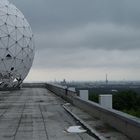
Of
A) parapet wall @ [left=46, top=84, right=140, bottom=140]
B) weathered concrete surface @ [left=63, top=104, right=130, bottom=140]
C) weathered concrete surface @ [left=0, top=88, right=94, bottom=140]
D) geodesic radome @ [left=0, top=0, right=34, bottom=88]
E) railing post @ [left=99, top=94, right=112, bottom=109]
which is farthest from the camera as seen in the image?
geodesic radome @ [left=0, top=0, right=34, bottom=88]

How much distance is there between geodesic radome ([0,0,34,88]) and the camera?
5320cm

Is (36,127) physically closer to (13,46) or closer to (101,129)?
(101,129)

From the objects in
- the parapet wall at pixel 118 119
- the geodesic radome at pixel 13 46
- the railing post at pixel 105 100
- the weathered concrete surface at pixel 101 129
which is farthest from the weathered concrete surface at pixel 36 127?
the geodesic radome at pixel 13 46

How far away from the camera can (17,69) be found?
182ft

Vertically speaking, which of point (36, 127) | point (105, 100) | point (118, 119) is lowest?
point (36, 127)

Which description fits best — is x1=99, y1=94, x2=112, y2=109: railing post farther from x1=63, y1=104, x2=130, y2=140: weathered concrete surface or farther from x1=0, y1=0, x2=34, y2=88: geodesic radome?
x1=0, y1=0, x2=34, y2=88: geodesic radome

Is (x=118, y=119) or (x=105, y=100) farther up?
(x=105, y=100)

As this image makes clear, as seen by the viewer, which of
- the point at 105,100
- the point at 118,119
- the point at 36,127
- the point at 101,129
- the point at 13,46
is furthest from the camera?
the point at 13,46

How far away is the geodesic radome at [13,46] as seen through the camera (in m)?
53.2

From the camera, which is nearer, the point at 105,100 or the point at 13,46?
the point at 105,100

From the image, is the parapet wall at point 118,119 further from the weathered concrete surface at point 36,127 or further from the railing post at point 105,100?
the weathered concrete surface at point 36,127

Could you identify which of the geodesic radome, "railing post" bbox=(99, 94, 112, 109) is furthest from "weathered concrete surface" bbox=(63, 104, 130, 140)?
the geodesic radome

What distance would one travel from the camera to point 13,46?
53531 millimetres

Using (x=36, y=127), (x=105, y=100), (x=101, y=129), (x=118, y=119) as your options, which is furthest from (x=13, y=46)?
(x=118, y=119)
